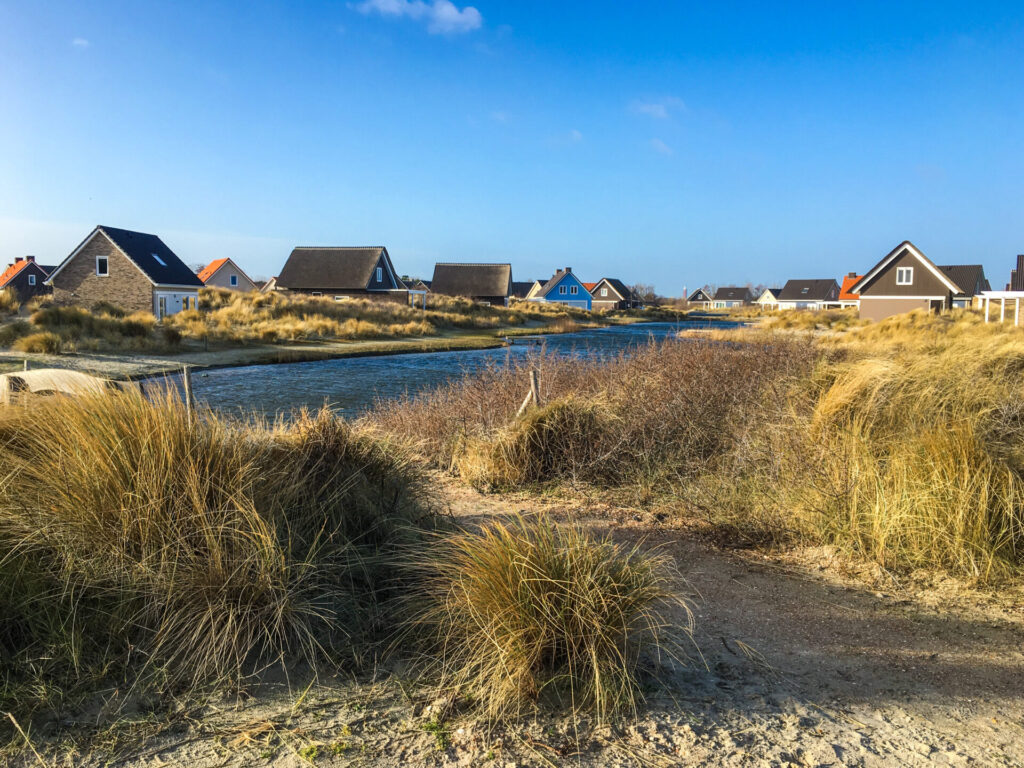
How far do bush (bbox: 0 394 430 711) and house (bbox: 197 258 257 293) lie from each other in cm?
7090

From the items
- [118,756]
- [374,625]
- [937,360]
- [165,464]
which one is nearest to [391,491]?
[374,625]

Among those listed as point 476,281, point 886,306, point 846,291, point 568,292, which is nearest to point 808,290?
point 846,291

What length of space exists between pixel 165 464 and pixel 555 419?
483 cm

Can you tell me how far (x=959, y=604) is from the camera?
4344 millimetres

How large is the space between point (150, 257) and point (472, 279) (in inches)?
1577

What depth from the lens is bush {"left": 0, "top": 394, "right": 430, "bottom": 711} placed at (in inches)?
124

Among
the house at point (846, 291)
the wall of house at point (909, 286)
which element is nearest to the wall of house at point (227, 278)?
the wall of house at point (909, 286)

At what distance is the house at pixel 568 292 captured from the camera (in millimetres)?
88125

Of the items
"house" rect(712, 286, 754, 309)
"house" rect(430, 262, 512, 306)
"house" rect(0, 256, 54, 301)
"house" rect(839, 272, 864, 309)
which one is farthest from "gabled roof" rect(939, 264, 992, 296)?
"house" rect(712, 286, 754, 309)

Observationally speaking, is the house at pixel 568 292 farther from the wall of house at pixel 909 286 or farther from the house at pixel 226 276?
the wall of house at pixel 909 286

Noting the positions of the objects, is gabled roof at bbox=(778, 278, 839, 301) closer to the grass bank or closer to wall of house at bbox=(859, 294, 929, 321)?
wall of house at bbox=(859, 294, 929, 321)

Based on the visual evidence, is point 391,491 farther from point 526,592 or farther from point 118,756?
point 118,756

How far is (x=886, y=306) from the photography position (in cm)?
4022

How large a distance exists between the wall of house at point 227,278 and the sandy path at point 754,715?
237ft
